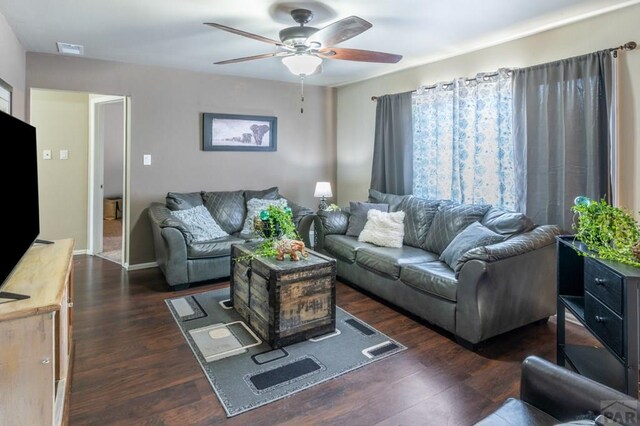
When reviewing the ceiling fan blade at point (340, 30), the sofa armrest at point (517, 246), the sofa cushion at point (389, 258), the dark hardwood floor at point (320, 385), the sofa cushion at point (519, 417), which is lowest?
the dark hardwood floor at point (320, 385)

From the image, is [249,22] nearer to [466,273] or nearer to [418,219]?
[418,219]

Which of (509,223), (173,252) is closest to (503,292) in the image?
(509,223)

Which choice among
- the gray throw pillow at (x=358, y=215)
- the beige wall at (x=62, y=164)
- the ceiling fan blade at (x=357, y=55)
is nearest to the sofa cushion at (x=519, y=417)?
the ceiling fan blade at (x=357, y=55)

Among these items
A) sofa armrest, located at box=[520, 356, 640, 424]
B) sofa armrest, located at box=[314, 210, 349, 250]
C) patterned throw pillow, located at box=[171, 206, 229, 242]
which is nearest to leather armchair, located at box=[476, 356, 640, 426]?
sofa armrest, located at box=[520, 356, 640, 424]

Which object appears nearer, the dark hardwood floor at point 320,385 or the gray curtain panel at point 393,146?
the dark hardwood floor at point 320,385

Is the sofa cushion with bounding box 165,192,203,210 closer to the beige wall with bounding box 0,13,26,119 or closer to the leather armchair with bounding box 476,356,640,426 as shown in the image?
the beige wall with bounding box 0,13,26,119

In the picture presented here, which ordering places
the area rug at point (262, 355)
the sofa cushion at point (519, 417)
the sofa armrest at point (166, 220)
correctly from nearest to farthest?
the sofa cushion at point (519, 417) < the area rug at point (262, 355) < the sofa armrest at point (166, 220)

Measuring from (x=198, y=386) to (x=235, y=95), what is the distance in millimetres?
3792

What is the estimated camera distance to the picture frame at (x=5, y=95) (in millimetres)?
2922

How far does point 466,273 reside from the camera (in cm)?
265

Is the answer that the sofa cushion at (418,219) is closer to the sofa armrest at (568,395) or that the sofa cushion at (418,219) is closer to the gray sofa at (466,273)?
the gray sofa at (466,273)

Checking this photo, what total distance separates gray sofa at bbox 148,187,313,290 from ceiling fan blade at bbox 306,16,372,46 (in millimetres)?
2248

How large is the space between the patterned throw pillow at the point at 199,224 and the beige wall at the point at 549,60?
7.03ft

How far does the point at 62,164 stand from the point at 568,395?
18.9 feet
